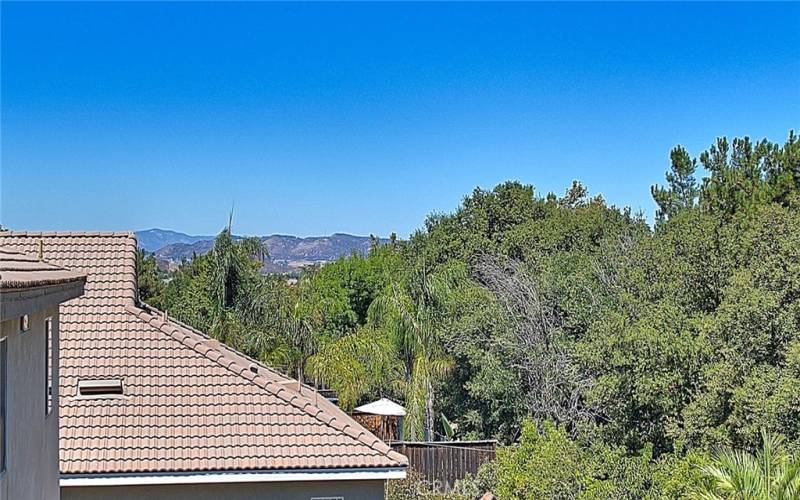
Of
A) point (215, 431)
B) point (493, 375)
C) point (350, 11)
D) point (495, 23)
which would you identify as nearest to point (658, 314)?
point (493, 375)

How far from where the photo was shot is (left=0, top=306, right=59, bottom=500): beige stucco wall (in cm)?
484

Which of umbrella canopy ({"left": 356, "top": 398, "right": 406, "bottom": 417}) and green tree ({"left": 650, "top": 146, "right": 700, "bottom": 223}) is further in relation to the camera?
green tree ({"left": 650, "top": 146, "right": 700, "bottom": 223})

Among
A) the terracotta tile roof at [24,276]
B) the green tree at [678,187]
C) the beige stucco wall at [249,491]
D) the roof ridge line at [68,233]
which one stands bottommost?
the beige stucco wall at [249,491]

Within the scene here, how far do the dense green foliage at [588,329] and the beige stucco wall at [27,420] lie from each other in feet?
37.9

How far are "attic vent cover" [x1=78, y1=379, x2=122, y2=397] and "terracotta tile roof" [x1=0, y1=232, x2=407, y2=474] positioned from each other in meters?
0.09

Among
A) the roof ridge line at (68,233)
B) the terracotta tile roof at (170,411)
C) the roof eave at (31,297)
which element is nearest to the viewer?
the roof eave at (31,297)

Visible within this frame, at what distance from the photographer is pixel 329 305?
41.0 m

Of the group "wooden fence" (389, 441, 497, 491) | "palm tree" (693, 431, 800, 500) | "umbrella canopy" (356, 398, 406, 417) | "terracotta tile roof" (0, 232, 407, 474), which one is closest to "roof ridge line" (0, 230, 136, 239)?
"terracotta tile roof" (0, 232, 407, 474)

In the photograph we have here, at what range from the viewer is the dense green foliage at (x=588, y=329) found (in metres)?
18.2

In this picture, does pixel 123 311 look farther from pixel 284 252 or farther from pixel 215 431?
pixel 284 252

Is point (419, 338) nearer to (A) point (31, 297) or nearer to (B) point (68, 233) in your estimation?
(B) point (68, 233)

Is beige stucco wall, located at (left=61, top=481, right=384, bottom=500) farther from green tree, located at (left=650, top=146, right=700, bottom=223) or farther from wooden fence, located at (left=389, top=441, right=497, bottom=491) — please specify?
green tree, located at (left=650, top=146, right=700, bottom=223)

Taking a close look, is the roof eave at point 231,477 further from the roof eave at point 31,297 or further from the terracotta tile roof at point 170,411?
the roof eave at point 31,297

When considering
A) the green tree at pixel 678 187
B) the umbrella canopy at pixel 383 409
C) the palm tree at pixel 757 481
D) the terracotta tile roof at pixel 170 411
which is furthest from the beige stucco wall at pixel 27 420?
the green tree at pixel 678 187
